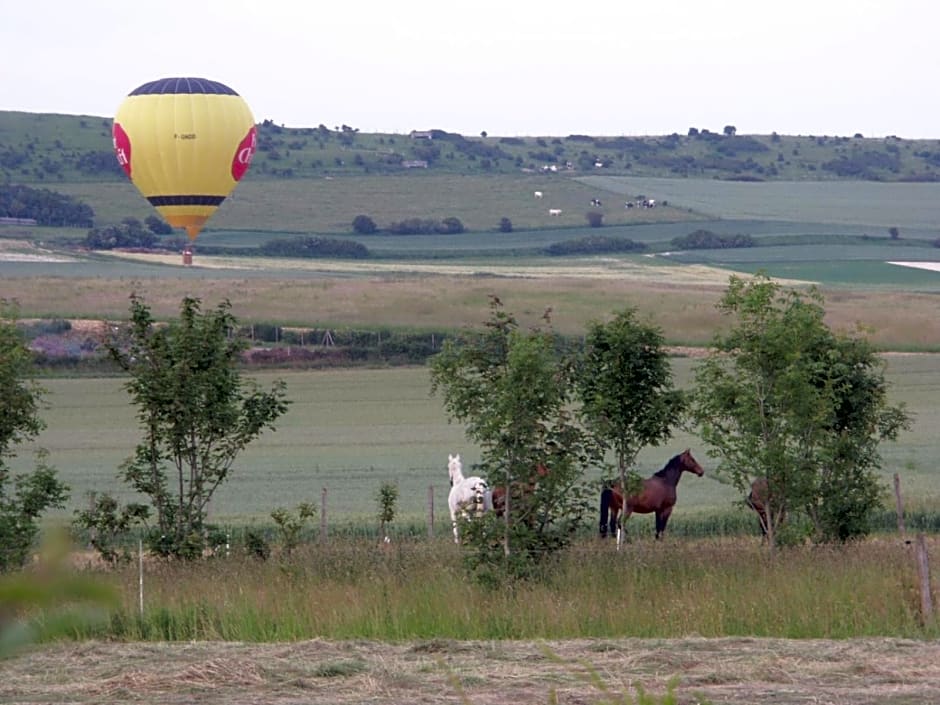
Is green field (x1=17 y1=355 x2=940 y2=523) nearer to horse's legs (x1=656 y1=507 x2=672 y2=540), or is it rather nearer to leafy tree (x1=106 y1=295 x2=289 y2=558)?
horse's legs (x1=656 y1=507 x2=672 y2=540)

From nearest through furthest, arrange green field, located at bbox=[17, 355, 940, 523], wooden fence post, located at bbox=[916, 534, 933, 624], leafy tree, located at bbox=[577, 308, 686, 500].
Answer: wooden fence post, located at bbox=[916, 534, 933, 624] → leafy tree, located at bbox=[577, 308, 686, 500] → green field, located at bbox=[17, 355, 940, 523]

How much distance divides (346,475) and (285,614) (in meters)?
20.7

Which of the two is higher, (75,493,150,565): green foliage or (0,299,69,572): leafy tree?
(0,299,69,572): leafy tree

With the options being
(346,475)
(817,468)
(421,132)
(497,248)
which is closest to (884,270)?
(497,248)

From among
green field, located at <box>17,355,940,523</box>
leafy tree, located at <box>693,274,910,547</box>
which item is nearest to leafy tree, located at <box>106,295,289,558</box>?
leafy tree, located at <box>693,274,910,547</box>

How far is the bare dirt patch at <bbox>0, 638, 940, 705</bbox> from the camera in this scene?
9758 mm

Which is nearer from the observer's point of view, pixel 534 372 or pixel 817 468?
pixel 534 372

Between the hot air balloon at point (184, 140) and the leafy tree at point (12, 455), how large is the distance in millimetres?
30444

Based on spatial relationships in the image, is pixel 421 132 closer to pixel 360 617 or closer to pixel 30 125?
pixel 30 125

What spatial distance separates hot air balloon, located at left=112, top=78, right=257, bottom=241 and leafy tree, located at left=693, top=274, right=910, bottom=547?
32.9m

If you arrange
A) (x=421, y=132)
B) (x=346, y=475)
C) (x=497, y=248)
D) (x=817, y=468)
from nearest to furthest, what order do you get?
1. (x=817, y=468)
2. (x=346, y=475)
3. (x=497, y=248)
4. (x=421, y=132)

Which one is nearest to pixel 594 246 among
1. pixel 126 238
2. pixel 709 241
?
pixel 709 241

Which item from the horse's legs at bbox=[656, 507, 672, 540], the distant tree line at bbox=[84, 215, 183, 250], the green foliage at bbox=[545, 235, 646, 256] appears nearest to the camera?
the horse's legs at bbox=[656, 507, 672, 540]

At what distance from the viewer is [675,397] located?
63.8 ft
